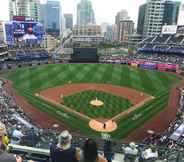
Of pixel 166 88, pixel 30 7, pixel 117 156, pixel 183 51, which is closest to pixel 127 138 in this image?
pixel 117 156

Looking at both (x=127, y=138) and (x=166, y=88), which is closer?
(x=127, y=138)

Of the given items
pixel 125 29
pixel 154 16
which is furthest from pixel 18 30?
pixel 125 29

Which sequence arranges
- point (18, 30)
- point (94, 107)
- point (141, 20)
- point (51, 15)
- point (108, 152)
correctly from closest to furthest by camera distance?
point (108, 152)
point (94, 107)
point (18, 30)
point (141, 20)
point (51, 15)

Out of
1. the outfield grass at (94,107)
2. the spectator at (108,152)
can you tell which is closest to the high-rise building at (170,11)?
the outfield grass at (94,107)

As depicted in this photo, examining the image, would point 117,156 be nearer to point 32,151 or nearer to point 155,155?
point 155,155

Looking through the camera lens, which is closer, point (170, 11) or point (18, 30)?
point (18, 30)

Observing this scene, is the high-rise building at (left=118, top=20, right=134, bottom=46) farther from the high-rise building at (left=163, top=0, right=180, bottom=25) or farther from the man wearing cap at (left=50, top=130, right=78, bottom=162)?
the man wearing cap at (left=50, top=130, right=78, bottom=162)

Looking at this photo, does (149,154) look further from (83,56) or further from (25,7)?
(25,7)
